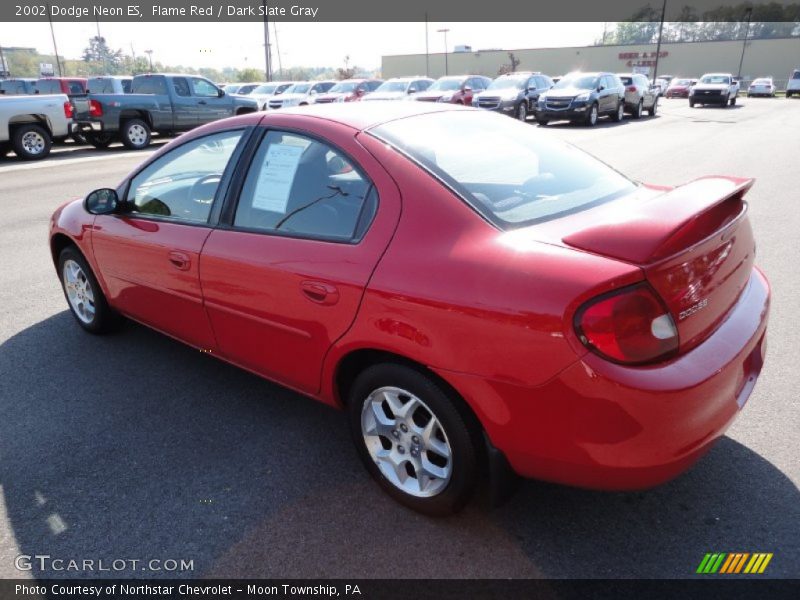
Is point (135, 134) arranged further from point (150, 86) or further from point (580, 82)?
point (580, 82)

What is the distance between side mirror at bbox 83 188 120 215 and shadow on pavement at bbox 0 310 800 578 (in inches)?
46.9

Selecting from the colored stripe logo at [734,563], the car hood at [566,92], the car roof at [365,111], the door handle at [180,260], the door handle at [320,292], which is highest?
the car roof at [365,111]

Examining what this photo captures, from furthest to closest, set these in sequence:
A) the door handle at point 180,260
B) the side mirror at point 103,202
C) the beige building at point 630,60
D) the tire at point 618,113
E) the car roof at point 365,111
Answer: the beige building at point 630,60 → the tire at point 618,113 → the side mirror at point 103,202 → the door handle at point 180,260 → the car roof at point 365,111

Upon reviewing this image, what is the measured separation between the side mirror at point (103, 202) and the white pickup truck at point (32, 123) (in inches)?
495

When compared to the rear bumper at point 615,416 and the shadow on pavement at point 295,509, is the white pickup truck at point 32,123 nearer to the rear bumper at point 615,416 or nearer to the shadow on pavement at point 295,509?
the shadow on pavement at point 295,509

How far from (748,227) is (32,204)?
1001 cm

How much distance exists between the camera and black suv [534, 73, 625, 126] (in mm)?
20969

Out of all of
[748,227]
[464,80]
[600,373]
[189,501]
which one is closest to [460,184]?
[600,373]

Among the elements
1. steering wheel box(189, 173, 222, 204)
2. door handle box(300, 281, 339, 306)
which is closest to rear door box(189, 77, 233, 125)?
steering wheel box(189, 173, 222, 204)

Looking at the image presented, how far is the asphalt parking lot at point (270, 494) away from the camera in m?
2.35

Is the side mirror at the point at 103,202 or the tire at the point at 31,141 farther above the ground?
the side mirror at the point at 103,202

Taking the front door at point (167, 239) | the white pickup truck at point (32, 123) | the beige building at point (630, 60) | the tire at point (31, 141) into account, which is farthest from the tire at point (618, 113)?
the beige building at point (630, 60)

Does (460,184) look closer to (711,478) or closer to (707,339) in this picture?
(707,339)

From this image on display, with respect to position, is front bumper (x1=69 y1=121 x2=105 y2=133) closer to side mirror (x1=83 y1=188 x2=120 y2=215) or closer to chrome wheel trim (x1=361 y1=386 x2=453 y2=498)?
side mirror (x1=83 y1=188 x2=120 y2=215)
